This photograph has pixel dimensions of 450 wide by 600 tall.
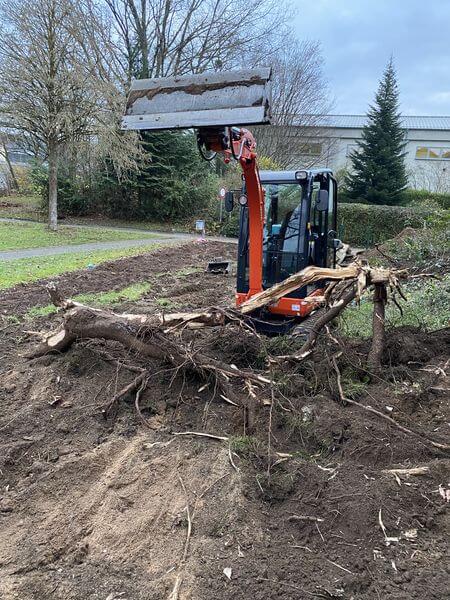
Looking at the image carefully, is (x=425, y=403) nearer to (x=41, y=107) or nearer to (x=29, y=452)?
(x=29, y=452)

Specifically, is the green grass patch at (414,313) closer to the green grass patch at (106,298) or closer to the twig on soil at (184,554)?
the twig on soil at (184,554)

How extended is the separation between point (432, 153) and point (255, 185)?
129ft

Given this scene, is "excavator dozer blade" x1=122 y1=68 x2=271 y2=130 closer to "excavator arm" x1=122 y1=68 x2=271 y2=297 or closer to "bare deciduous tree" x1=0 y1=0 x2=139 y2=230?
"excavator arm" x1=122 y1=68 x2=271 y2=297

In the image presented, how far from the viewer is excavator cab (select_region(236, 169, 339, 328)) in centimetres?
654

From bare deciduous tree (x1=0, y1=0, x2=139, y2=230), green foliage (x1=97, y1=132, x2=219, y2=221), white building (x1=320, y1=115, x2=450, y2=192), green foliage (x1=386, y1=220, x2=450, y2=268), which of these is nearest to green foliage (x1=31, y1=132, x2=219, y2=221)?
green foliage (x1=97, y1=132, x2=219, y2=221)

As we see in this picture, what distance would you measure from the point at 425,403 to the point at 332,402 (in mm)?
875

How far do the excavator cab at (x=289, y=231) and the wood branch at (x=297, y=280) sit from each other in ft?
3.38

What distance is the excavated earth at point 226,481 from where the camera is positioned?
9.15ft

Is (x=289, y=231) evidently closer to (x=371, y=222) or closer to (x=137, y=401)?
(x=137, y=401)

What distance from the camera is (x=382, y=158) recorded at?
1180 inches

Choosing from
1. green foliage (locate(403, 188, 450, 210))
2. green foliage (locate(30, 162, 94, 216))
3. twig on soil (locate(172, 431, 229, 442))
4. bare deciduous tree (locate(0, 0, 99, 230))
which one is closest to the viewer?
twig on soil (locate(172, 431, 229, 442))

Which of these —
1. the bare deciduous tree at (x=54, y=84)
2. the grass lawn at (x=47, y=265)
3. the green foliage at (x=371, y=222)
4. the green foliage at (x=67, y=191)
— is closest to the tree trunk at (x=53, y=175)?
the bare deciduous tree at (x=54, y=84)

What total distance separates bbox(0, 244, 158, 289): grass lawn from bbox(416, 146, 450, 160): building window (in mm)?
31588

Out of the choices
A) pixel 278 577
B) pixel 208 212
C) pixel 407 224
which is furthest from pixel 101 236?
pixel 278 577
